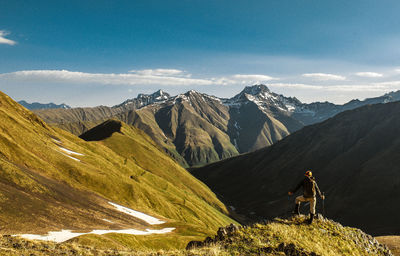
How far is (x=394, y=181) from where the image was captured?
151 metres

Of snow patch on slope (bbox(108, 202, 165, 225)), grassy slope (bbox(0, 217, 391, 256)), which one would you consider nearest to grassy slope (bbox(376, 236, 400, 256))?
grassy slope (bbox(0, 217, 391, 256))

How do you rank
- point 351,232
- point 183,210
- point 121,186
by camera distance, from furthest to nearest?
point 183,210, point 121,186, point 351,232

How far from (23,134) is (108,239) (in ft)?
216

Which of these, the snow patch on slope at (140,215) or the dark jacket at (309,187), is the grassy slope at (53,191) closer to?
the snow patch on slope at (140,215)

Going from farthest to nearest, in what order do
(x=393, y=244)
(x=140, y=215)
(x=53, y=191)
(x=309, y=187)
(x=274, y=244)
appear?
(x=140, y=215) < (x=53, y=191) < (x=393, y=244) < (x=309, y=187) < (x=274, y=244)

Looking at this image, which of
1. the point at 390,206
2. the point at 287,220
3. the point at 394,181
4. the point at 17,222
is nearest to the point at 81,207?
the point at 17,222

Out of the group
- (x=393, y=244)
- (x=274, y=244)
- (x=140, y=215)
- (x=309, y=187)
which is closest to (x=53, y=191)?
(x=140, y=215)

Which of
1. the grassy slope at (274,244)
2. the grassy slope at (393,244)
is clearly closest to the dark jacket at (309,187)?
the grassy slope at (274,244)

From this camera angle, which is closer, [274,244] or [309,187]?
[274,244]

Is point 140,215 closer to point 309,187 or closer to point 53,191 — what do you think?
point 53,191

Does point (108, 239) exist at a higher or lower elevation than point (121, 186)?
higher

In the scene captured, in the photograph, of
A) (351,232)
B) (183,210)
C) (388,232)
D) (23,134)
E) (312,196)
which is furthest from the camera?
(183,210)

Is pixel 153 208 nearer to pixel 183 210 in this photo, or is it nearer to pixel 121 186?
pixel 121 186

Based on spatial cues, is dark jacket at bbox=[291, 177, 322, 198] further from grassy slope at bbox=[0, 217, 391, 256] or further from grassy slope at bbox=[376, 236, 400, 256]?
grassy slope at bbox=[376, 236, 400, 256]
